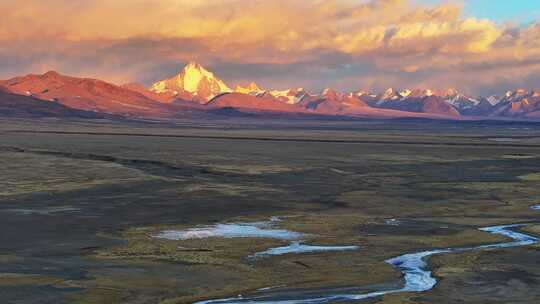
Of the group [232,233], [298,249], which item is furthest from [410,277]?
[232,233]

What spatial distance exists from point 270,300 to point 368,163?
60.6m

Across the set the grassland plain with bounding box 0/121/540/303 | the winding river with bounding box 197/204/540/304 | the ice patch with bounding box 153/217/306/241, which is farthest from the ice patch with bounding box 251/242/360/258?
the winding river with bounding box 197/204/540/304

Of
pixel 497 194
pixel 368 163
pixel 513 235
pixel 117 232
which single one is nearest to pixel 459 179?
pixel 497 194

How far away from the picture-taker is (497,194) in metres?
53.7

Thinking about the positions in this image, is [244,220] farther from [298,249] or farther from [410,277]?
[410,277]

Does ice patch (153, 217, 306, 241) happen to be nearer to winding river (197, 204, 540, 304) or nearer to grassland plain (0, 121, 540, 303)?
grassland plain (0, 121, 540, 303)

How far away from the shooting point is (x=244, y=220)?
40125 mm

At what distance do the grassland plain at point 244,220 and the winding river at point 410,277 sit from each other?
476 mm

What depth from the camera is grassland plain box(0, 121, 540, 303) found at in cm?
2398

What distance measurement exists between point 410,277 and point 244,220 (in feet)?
51.2

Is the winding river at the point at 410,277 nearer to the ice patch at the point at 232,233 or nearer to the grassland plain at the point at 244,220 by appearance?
the grassland plain at the point at 244,220

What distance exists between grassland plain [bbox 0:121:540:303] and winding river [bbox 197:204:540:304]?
1.56 ft

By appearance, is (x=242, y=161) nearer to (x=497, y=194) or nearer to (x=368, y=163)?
(x=368, y=163)

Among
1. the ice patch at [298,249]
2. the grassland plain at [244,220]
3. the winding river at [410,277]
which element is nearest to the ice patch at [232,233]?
the grassland plain at [244,220]
